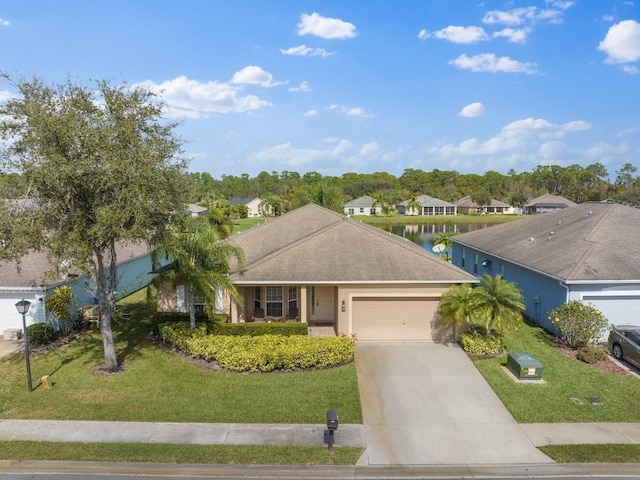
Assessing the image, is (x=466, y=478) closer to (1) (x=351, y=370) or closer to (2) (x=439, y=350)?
(1) (x=351, y=370)

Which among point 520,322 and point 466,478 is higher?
point 520,322

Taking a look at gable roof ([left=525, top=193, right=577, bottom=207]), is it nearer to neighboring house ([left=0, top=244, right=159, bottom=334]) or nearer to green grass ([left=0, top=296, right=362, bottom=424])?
green grass ([left=0, top=296, right=362, bottom=424])

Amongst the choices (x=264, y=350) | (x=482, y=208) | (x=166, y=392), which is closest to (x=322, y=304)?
(x=264, y=350)

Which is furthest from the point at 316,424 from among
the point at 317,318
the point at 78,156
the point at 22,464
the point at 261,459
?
the point at 78,156

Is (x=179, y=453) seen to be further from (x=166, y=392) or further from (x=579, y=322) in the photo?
(x=579, y=322)

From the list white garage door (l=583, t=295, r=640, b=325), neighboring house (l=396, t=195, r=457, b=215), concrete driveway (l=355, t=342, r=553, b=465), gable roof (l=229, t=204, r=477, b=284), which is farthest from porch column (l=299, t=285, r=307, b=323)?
neighboring house (l=396, t=195, r=457, b=215)
